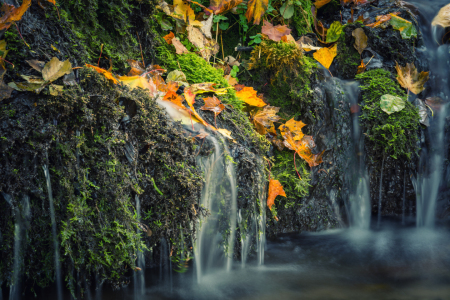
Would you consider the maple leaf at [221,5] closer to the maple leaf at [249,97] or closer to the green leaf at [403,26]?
the maple leaf at [249,97]

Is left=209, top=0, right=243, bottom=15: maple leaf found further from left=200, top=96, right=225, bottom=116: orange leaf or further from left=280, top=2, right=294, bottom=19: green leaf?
left=200, top=96, right=225, bottom=116: orange leaf

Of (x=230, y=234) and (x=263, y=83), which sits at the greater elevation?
(x=263, y=83)

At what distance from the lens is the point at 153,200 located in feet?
6.63

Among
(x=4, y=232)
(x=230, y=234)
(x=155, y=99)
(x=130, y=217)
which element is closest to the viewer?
(x=4, y=232)

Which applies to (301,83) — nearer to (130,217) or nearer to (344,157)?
(344,157)

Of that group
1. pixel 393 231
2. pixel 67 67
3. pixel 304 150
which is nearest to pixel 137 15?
pixel 67 67

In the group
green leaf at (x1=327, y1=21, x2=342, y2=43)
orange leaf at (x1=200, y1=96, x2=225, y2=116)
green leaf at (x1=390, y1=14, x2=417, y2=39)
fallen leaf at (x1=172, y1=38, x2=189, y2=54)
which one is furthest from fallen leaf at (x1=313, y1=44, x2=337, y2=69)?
orange leaf at (x1=200, y1=96, x2=225, y2=116)

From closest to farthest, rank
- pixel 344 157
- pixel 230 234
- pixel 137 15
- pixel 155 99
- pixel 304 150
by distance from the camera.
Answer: pixel 155 99
pixel 230 234
pixel 137 15
pixel 304 150
pixel 344 157

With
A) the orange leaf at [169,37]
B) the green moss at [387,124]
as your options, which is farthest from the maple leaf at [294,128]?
the orange leaf at [169,37]

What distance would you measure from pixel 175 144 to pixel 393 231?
243cm

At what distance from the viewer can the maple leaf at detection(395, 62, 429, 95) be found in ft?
11.6

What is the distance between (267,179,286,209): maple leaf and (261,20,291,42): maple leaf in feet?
4.94

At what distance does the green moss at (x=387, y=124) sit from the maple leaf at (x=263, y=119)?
98cm

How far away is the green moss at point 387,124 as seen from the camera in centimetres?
315
